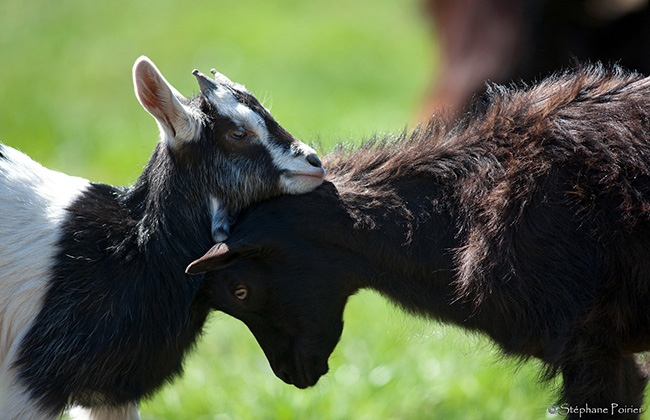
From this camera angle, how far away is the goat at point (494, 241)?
3131 millimetres

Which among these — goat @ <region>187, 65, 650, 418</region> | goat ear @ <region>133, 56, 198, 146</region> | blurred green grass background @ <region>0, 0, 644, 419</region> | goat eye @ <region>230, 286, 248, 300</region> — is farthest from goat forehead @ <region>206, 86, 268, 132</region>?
blurred green grass background @ <region>0, 0, 644, 419</region>

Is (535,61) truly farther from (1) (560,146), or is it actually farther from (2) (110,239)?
(2) (110,239)

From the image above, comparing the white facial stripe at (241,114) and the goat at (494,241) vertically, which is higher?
the white facial stripe at (241,114)

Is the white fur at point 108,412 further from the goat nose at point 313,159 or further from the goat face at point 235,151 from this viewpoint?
the goat nose at point 313,159

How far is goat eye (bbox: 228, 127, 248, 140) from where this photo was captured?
3.26 meters

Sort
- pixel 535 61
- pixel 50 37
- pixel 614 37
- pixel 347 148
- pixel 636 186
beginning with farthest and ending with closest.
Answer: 1. pixel 50 37
2. pixel 535 61
3. pixel 614 37
4. pixel 347 148
5. pixel 636 186

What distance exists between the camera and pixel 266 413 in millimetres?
4648

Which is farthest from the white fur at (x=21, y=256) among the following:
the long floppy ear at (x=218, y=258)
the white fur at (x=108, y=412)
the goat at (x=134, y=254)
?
the long floppy ear at (x=218, y=258)

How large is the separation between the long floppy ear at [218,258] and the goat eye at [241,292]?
133 millimetres

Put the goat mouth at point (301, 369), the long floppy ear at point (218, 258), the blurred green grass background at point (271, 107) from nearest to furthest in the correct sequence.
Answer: the long floppy ear at point (218, 258) < the goat mouth at point (301, 369) < the blurred green grass background at point (271, 107)

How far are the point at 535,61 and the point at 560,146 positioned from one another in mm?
3671

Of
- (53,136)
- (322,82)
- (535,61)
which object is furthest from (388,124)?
(53,136)

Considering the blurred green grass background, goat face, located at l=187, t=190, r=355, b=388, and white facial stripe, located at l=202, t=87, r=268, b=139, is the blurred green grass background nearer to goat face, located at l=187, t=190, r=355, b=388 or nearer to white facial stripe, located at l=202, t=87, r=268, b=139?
goat face, located at l=187, t=190, r=355, b=388

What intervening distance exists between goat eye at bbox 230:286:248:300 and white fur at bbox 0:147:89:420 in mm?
769
